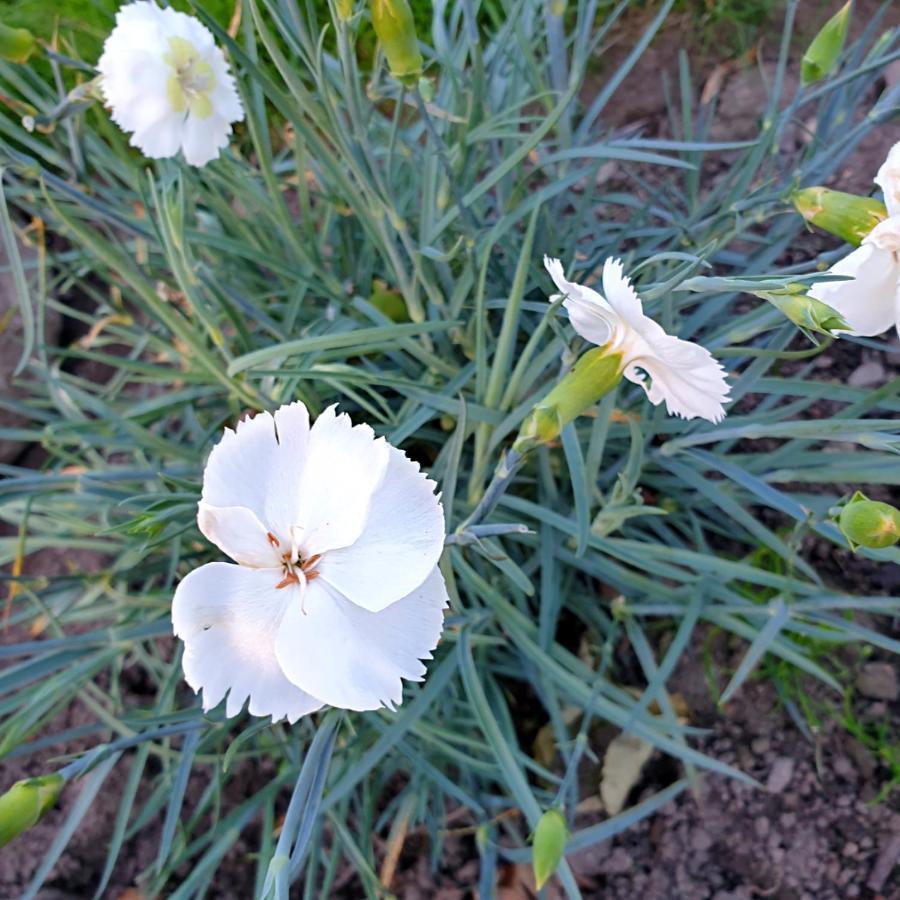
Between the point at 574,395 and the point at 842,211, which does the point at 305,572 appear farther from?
the point at 842,211

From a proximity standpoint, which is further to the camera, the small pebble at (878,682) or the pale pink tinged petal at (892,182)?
the small pebble at (878,682)

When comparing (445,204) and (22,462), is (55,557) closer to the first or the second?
(22,462)

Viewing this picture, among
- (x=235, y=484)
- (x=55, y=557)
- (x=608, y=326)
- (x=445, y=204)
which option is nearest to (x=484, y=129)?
(x=445, y=204)

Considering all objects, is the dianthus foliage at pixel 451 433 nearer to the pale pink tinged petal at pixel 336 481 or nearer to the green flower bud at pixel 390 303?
the green flower bud at pixel 390 303

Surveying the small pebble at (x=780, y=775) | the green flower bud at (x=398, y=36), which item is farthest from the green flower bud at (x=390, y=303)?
the small pebble at (x=780, y=775)

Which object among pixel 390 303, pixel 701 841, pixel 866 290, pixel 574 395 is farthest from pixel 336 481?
pixel 701 841

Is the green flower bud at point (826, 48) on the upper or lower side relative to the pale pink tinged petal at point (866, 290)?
upper

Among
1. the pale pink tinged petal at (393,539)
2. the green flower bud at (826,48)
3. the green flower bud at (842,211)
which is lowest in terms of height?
the pale pink tinged petal at (393,539)
